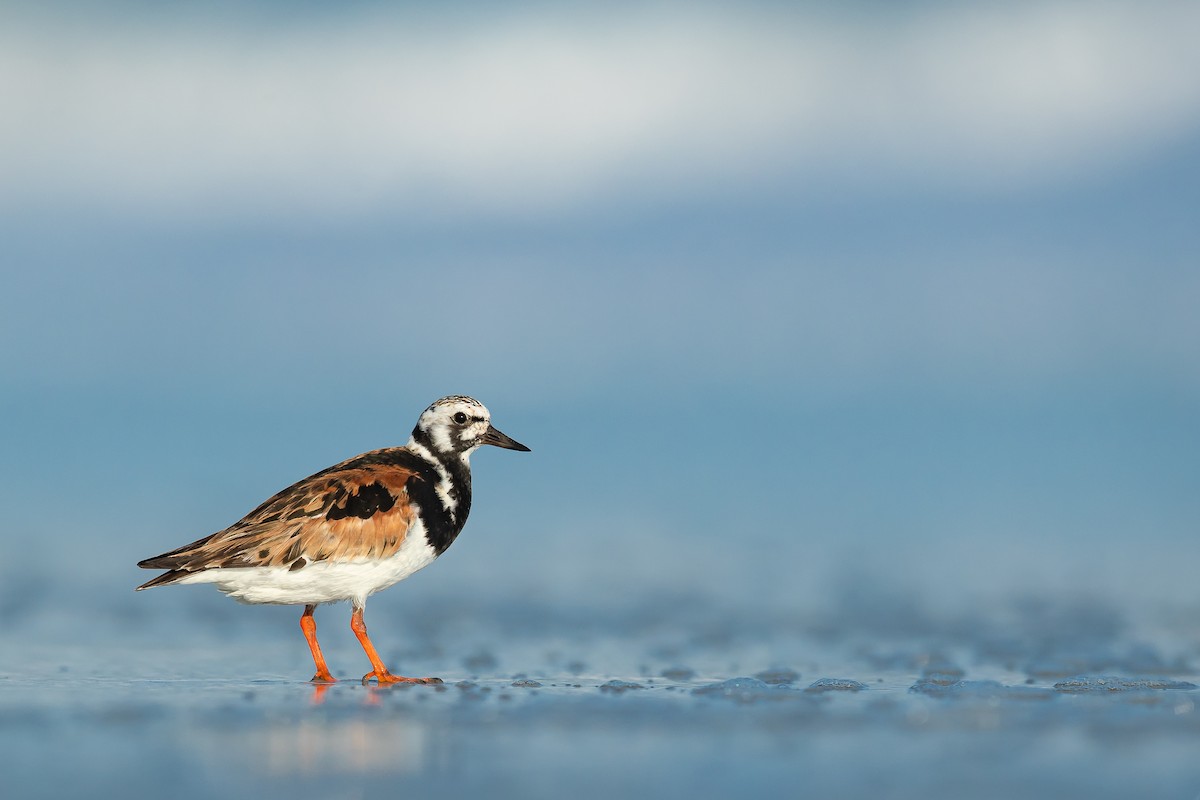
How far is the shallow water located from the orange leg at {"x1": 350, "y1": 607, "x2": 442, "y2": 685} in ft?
0.52

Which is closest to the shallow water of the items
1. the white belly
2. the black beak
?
the white belly

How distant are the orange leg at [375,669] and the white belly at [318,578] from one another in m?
0.14

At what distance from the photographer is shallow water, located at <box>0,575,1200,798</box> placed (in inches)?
217

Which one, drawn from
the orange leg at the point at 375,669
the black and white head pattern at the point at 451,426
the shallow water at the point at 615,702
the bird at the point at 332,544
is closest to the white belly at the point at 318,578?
the bird at the point at 332,544

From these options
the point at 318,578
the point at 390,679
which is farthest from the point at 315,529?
the point at 390,679

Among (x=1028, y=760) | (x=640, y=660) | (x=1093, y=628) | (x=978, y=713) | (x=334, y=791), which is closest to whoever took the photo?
(x=334, y=791)

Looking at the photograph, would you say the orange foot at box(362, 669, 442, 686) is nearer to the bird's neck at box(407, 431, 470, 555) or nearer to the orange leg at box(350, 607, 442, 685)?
the orange leg at box(350, 607, 442, 685)

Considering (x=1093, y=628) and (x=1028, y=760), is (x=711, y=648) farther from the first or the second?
(x=1028, y=760)

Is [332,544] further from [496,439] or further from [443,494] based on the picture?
[496,439]

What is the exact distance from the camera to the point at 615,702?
7.21m

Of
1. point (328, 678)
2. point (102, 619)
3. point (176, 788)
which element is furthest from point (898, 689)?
point (102, 619)

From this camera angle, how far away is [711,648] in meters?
9.24

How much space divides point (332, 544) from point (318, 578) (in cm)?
23

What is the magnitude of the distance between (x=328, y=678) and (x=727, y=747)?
309 cm
